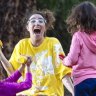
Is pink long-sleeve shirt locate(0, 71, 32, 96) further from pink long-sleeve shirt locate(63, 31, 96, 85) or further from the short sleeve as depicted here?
the short sleeve

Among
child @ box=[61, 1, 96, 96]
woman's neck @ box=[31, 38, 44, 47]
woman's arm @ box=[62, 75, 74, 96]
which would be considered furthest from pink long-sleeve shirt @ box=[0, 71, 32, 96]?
woman's neck @ box=[31, 38, 44, 47]

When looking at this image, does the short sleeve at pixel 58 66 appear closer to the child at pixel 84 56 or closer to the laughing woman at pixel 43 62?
the laughing woman at pixel 43 62

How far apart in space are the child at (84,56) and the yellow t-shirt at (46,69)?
0.59m

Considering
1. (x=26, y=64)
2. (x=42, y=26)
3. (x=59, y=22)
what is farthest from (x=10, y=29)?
(x=26, y=64)

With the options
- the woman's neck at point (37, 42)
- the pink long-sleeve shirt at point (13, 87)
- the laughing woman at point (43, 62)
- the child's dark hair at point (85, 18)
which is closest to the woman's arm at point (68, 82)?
the laughing woman at point (43, 62)

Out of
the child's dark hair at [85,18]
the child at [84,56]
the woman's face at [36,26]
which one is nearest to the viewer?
the child at [84,56]

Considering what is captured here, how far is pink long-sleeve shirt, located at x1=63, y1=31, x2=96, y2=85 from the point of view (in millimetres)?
5277

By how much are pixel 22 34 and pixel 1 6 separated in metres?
0.69

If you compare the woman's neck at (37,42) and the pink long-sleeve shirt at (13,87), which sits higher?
the woman's neck at (37,42)

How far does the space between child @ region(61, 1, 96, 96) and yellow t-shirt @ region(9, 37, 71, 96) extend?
59cm

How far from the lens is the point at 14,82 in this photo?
563 cm

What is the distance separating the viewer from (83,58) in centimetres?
530

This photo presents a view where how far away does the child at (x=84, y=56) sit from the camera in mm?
5266

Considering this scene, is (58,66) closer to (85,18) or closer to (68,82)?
(68,82)
